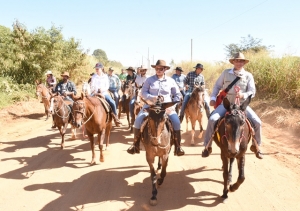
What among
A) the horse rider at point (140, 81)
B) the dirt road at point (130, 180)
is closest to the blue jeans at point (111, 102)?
the dirt road at point (130, 180)

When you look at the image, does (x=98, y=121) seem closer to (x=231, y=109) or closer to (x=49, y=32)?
(x=231, y=109)

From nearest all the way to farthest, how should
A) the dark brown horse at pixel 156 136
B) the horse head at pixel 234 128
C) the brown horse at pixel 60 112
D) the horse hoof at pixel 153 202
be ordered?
the horse head at pixel 234 128 → the dark brown horse at pixel 156 136 → the horse hoof at pixel 153 202 → the brown horse at pixel 60 112

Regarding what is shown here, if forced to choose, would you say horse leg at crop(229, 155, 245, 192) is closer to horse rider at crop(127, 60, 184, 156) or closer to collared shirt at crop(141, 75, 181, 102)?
horse rider at crop(127, 60, 184, 156)

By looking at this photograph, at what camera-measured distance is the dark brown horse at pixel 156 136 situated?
4250 mm

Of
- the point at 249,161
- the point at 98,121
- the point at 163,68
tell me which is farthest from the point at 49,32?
the point at 249,161

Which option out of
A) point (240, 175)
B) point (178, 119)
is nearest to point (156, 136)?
point (178, 119)

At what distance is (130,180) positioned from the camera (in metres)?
5.74

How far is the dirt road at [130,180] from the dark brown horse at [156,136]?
590mm

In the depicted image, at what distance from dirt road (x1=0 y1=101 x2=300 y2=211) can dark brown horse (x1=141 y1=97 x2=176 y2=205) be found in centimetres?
59

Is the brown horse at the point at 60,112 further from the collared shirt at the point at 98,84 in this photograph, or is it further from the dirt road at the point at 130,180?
the collared shirt at the point at 98,84

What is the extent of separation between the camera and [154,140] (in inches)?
172

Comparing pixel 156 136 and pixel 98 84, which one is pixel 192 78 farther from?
pixel 156 136

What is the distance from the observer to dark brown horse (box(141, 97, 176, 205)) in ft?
Result: 13.9

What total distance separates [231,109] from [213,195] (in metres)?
1.94
